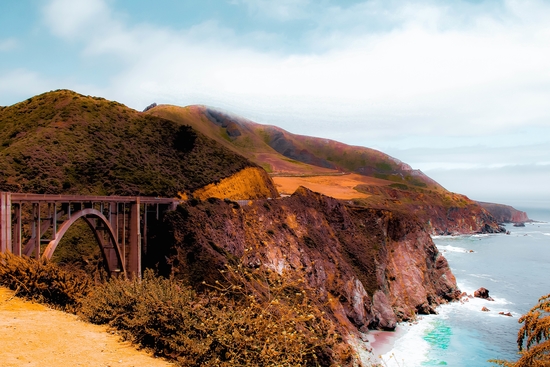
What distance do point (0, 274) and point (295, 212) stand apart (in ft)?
130

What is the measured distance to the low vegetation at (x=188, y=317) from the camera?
9344 millimetres

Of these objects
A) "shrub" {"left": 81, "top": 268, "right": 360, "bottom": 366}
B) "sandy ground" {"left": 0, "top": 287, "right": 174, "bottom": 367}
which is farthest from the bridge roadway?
"shrub" {"left": 81, "top": 268, "right": 360, "bottom": 366}

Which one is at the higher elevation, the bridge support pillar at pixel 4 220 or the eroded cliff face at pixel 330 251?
the bridge support pillar at pixel 4 220

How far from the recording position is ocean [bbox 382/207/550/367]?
36.4 metres

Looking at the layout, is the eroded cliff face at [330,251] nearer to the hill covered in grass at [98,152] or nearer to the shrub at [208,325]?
the hill covered in grass at [98,152]

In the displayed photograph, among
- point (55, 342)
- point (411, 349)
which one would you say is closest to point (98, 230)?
point (55, 342)

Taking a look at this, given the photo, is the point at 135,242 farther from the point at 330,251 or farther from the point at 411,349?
the point at 411,349

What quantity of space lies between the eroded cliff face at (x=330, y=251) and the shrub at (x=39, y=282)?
1510 centimetres

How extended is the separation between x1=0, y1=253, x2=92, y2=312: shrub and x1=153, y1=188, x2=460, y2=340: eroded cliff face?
1510 centimetres

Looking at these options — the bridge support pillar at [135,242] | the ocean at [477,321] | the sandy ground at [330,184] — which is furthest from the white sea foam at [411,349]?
the sandy ground at [330,184]

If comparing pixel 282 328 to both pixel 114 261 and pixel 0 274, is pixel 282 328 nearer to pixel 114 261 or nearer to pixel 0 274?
pixel 0 274

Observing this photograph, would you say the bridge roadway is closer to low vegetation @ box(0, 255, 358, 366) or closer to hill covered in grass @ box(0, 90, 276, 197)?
low vegetation @ box(0, 255, 358, 366)

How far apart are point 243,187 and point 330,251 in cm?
1663

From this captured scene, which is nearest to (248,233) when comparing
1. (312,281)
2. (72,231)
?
(312,281)
